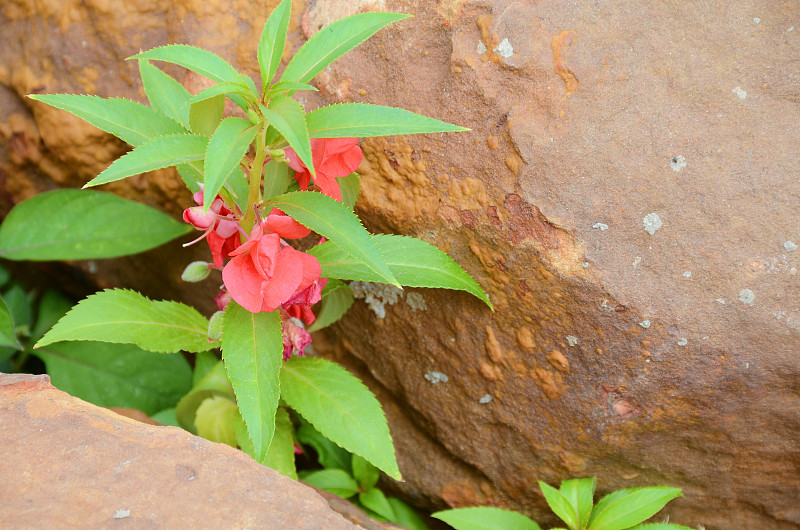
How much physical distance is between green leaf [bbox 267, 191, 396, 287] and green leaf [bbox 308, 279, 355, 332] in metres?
0.59

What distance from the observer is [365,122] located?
140 centimetres

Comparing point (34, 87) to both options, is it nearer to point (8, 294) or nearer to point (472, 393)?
point (8, 294)

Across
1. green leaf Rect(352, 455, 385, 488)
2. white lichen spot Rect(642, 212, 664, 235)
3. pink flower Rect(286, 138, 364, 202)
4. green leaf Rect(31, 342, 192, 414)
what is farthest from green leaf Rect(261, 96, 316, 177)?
green leaf Rect(31, 342, 192, 414)

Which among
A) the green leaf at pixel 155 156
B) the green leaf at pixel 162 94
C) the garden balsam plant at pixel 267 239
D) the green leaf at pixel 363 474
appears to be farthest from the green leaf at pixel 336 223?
the green leaf at pixel 363 474

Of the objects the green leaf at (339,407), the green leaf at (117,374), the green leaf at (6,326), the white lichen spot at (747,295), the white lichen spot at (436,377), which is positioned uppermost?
the white lichen spot at (747,295)

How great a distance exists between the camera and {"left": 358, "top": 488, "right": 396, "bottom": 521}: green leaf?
2.18 meters

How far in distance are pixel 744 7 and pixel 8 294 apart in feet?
8.63

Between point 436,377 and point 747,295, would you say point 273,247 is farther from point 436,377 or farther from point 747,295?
point 747,295

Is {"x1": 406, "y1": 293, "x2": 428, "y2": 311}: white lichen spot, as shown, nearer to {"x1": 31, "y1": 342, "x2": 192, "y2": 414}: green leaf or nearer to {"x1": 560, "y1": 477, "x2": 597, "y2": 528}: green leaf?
{"x1": 560, "y1": 477, "x2": 597, "y2": 528}: green leaf

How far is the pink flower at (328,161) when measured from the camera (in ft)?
5.25

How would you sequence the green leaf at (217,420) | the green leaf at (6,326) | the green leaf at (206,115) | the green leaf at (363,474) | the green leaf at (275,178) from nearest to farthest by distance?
the green leaf at (206,115), the green leaf at (275,178), the green leaf at (217,420), the green leaf at (6,326), the green leaf at (363,474)

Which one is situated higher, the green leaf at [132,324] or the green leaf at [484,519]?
the green leaf at [132,324]

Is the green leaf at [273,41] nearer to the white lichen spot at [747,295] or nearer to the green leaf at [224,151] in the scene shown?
the green leaf at [224,151]

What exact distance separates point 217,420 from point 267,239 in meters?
0.79
